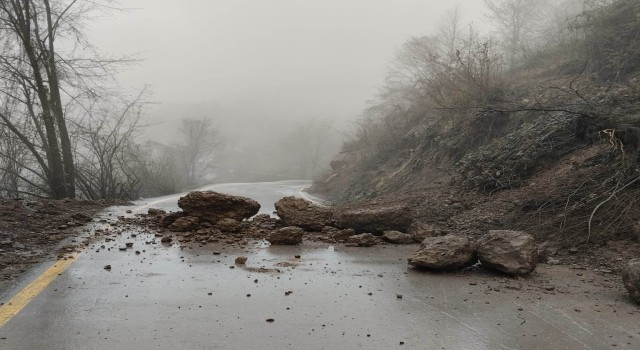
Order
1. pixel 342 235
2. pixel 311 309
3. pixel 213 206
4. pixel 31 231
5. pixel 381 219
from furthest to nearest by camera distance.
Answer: pixel 213 206
pixel 381 219
pixel 342 235
pixel 31 231
pixel 311 309

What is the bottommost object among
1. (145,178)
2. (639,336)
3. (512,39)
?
(639,336)

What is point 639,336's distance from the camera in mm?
3268

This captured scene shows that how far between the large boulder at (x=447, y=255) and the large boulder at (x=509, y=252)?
0.14 metres

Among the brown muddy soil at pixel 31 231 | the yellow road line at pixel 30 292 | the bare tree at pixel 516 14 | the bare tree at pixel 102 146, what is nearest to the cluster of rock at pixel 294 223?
the brown muddy soil at pixel 31 231

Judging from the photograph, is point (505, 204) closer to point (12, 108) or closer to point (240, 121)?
point (12, 108)

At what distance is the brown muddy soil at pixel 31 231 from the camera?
16.8 feet

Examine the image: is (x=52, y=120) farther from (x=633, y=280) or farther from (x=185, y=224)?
(x=633, y=280)

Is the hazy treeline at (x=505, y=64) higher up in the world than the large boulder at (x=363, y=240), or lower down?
higher up

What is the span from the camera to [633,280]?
13.2ft

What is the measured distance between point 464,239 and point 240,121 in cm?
12351

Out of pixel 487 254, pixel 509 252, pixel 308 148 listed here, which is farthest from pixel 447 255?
pixel 308 148

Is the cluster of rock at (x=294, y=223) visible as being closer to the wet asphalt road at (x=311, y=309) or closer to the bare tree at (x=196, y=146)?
the wet asphalt road at (x=311, y=309)

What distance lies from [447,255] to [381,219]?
251cm

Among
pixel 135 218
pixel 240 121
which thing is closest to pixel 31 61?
pixel 135 218
